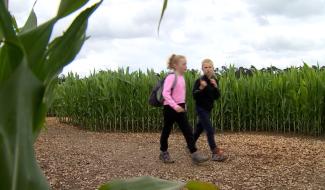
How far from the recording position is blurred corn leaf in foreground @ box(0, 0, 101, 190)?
682mm

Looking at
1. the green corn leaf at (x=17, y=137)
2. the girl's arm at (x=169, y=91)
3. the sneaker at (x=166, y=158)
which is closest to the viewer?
the green corn leaf at (x=17, y=137)

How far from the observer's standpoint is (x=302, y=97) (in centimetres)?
1104

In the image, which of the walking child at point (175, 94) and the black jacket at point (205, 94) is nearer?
the walking child at point (175, 94)

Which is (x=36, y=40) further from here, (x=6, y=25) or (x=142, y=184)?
(x=142, y=184)

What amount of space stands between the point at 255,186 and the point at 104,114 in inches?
233

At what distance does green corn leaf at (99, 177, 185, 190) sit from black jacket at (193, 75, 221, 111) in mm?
6331

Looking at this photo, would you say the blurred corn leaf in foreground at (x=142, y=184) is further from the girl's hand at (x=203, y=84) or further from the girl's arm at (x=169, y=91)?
the girl's hand at (x=203, y=84)

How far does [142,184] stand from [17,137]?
0.23m

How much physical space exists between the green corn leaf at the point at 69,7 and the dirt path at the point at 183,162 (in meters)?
5.91

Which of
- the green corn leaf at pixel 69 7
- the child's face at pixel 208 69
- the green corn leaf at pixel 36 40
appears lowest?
the green corn leaf at pixel 36 40

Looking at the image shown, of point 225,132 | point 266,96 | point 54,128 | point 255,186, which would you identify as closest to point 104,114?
point 54,128

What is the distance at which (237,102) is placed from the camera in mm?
11695

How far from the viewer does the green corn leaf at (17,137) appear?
681 mm

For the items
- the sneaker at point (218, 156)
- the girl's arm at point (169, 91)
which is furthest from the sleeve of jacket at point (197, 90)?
the sneaker at point (218, 156)
